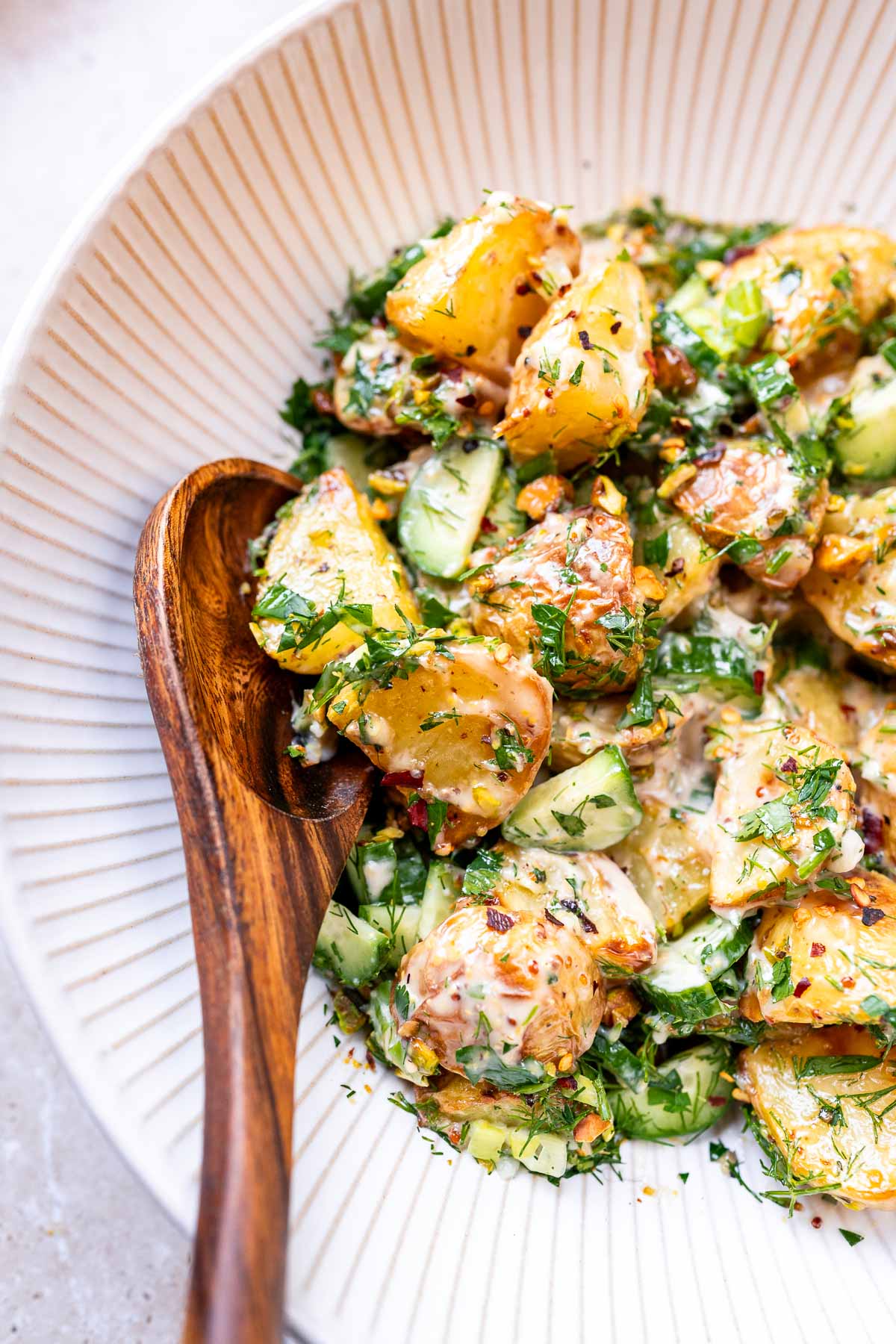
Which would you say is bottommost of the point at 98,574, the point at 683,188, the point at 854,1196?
the point at 854,1196

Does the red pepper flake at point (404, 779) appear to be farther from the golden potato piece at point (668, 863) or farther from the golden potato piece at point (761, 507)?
the golden potato piece at point (761, 507)

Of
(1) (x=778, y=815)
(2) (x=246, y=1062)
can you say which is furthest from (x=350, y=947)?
(1) (x=778, y=815)

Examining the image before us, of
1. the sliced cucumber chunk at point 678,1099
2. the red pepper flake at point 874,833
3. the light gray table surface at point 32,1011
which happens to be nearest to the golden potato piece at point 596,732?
the red pepper flake at point 874,833

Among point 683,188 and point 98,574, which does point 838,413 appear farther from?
point 98,574

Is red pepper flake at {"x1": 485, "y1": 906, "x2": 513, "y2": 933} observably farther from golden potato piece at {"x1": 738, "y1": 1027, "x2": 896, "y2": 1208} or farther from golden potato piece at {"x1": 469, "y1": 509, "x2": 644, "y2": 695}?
golden potato piece at {"x1": 738, "y1": 1027, "x2": 896, "y2": 1208}

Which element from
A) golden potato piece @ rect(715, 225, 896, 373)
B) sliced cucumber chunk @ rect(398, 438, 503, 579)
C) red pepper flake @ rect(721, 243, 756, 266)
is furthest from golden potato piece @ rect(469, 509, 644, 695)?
red pepper flake @ rect(721, 243, 756, 266)

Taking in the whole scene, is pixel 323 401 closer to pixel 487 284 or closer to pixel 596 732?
pixel 487 284

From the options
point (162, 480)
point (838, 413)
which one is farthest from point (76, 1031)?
point (838, 413)
